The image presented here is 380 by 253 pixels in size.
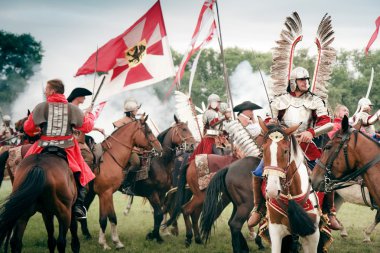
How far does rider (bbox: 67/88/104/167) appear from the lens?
9.93 m

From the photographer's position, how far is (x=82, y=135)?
10648 mm

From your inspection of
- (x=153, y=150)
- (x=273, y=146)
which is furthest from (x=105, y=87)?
(x=273, y=146)

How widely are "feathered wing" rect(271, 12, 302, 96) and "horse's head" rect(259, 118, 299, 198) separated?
208 cm

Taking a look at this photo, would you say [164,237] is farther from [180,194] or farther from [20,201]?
[20,201]

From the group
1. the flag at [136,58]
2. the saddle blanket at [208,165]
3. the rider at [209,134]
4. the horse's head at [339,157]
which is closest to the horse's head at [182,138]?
the rider at [209,134]

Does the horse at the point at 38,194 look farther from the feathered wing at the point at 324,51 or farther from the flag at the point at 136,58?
the flag at the point at 136,58

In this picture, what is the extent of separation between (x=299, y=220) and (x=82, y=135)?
5.20 metres

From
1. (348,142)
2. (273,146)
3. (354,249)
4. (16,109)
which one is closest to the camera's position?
(273,146)

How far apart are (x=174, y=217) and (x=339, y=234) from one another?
3744 millimetres

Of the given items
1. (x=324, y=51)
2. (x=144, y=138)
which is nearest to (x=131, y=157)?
(x=144, y=138)

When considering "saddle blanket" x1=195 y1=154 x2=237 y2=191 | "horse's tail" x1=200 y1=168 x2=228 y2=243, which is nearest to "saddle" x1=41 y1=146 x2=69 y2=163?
"horse's tail" x1=200 y1=168 x2=228 y2=243

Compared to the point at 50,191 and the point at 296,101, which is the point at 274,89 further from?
the point at 50,191

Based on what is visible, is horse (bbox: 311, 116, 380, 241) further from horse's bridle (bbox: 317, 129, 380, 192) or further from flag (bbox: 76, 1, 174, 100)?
flag (bbox: 76, 1, 174, 100)

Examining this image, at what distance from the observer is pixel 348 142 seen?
756 centimetres
